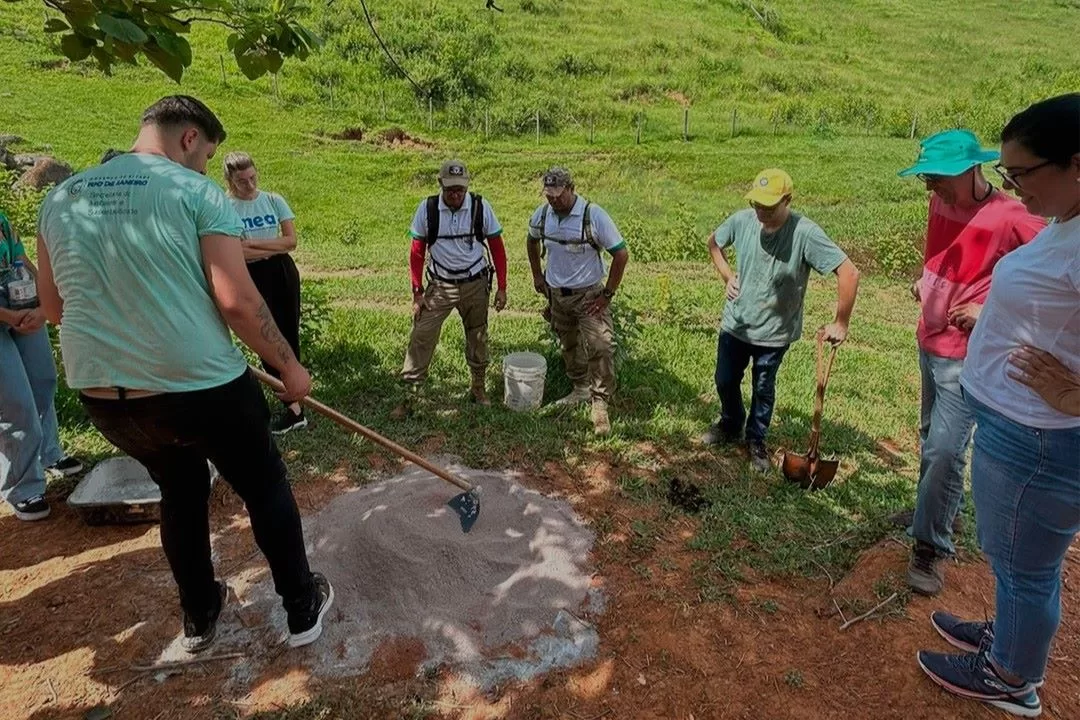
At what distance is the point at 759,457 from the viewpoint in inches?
172

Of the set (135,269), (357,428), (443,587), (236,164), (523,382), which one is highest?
(236,164)

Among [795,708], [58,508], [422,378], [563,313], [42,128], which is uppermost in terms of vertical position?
[42,128]

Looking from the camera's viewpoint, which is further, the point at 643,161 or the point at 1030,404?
the point at 643,161

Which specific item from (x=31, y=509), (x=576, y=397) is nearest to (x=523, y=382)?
(x=576, y=397)

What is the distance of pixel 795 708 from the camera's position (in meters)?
2.57

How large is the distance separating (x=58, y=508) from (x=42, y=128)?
1696cm

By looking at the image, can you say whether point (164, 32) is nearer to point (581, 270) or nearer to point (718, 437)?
point (581, 270)

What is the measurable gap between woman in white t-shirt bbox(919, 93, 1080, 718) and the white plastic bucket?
308cm

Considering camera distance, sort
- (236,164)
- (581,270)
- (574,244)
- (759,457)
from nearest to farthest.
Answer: (236,164) < (759,457) < (574,244) < (581,270)

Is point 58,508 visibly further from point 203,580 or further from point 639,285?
point 639,285

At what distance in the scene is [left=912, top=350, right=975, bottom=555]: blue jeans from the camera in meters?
2.94

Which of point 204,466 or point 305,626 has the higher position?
point 204,466

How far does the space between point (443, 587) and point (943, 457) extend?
229 centimetres

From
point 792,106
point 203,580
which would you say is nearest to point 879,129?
point 792,106
